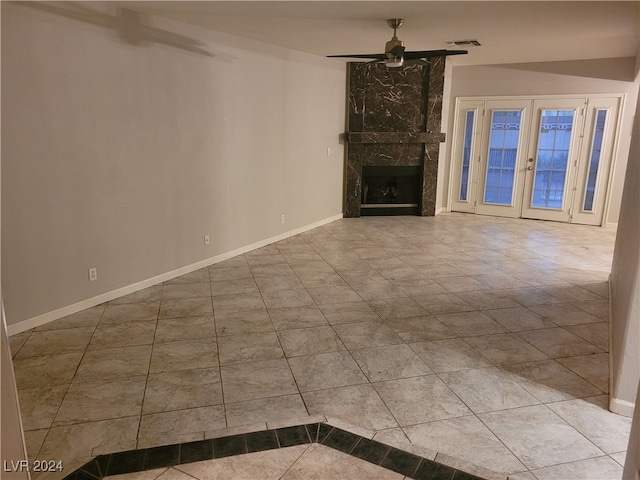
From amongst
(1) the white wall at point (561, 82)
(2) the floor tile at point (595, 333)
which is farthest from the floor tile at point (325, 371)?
(1) the white wall at point (561, 82)

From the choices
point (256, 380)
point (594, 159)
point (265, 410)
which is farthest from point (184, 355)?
point (594, 159)

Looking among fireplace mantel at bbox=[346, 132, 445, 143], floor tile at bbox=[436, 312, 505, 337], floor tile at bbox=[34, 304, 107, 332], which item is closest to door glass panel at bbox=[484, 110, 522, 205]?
fireplace mantel at bbox=[346, 132, 445, 143]

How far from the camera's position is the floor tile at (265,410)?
235 cm

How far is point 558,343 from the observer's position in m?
3.22

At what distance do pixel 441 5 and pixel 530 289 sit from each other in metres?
2.69

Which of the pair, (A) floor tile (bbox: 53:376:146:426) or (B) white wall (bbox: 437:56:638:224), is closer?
(A) floor tile (bbox: 53:376:146:426)

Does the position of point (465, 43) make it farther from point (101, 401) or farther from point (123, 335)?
point (101, 401)

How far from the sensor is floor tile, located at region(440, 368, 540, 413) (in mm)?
2486

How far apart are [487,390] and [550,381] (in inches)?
17.1

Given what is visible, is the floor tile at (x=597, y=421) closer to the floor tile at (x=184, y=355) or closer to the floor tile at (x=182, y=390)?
the floor tile at (x=182, y=390)

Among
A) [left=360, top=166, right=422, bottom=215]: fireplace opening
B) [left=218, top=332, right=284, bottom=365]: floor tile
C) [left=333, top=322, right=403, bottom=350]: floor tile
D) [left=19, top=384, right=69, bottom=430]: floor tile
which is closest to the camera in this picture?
[left=19, top=384, right=69, bottom=430]: floor tile

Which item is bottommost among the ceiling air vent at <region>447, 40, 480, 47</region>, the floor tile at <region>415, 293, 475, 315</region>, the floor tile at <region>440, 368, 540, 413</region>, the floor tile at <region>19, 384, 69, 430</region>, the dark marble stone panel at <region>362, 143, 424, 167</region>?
the floor tile at <region>19, 384, 69, 430</region>

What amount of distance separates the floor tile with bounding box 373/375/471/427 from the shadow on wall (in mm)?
3426

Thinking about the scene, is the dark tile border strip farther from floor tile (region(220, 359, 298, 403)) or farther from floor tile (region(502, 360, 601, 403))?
floor tile (region(502, 360, 601, 403))
